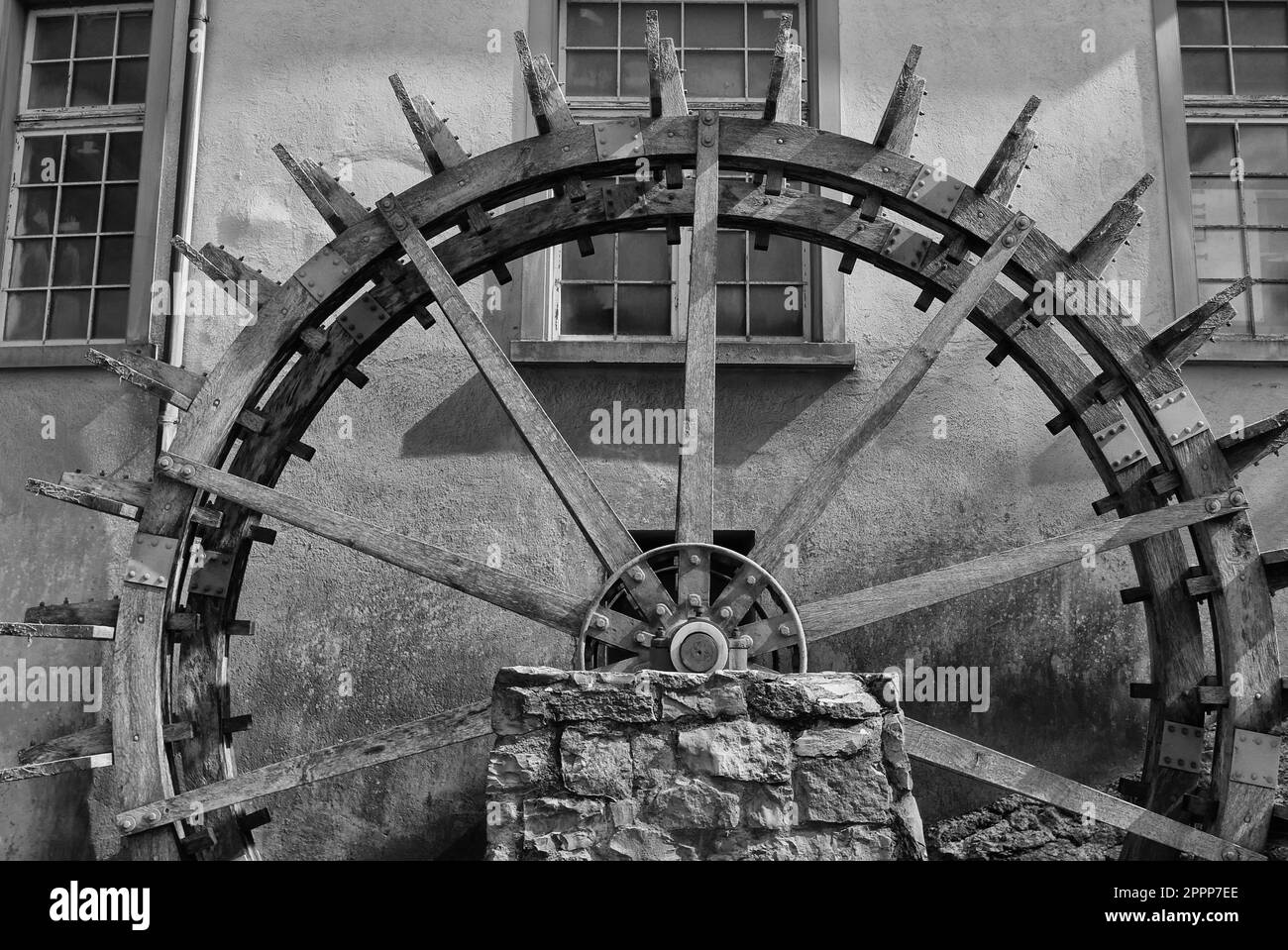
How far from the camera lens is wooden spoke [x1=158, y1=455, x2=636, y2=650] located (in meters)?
4.48

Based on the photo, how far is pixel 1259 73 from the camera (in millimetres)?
6586

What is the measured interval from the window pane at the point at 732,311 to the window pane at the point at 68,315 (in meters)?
3.53

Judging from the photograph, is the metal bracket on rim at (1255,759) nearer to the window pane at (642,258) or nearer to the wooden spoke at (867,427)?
the wooden spoke at (867,427)

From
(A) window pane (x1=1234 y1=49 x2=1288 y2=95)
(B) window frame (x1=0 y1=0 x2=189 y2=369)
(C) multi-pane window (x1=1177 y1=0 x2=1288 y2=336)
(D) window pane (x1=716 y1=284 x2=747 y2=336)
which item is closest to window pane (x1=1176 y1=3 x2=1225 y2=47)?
(C) multi-pane window (x1=1177 y1=0 x2=1288 y2=336)

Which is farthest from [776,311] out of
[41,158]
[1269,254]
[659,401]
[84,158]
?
[41,158]

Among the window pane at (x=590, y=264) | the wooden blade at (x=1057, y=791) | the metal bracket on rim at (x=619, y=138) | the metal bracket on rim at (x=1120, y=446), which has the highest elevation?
the window pane at (x=590, y=264)

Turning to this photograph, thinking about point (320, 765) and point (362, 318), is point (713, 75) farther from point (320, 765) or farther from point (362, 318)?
point (320, 765)

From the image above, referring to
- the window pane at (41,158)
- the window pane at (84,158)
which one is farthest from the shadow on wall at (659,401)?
the window pane at (41,158)

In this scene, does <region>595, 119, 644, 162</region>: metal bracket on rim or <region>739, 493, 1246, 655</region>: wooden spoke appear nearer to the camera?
<region>739, 493, 1246, 655</region>: wooden spoke

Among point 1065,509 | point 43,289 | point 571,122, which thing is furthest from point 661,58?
point 43,289

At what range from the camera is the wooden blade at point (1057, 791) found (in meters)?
4.36

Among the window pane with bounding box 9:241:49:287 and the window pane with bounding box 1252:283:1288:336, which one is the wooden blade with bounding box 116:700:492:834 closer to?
the window pane with bounding box 9:241:49:287

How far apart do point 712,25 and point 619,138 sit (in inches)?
88.6

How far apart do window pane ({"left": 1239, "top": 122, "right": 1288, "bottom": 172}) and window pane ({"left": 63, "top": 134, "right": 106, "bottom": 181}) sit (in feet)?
20.9
